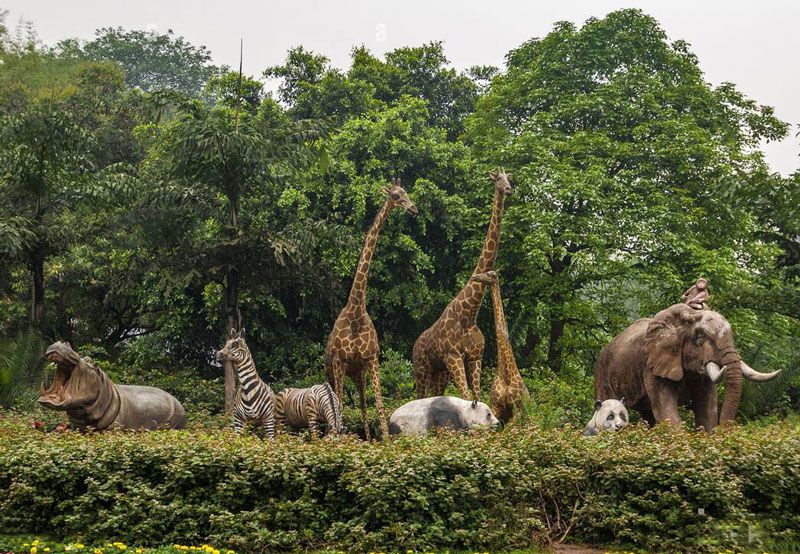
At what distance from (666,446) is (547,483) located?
1.39m

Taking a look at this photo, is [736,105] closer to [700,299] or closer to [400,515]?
[700,299]

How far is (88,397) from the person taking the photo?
1204 cm

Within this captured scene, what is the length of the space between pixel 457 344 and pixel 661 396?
3.35 meters

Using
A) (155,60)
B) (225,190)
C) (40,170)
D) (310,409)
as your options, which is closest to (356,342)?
(310,409)

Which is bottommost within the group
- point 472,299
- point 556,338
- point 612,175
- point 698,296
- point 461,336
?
point 461,336

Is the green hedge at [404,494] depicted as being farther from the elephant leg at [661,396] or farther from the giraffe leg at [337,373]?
the giraffe leg at [337,373]

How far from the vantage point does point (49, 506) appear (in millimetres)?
8977

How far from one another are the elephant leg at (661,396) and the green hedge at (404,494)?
2.99 metres

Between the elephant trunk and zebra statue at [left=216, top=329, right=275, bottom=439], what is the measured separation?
6672 mm

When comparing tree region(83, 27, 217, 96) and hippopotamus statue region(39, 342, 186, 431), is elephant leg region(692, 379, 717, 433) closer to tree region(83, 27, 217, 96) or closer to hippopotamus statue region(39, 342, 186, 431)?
hippopotamus statue region(39, 342, 186, 431)

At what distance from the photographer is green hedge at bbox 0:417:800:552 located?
27.7 ft

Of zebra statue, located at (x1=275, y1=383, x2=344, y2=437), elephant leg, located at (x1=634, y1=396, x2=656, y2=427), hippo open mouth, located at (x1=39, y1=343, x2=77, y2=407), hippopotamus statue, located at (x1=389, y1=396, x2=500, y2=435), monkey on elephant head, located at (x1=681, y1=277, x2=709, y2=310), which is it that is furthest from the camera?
elephant leg, located at (x1=634, y1=396, x2=656, y2=427)

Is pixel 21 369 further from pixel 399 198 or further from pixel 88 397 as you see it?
pixel 399 198

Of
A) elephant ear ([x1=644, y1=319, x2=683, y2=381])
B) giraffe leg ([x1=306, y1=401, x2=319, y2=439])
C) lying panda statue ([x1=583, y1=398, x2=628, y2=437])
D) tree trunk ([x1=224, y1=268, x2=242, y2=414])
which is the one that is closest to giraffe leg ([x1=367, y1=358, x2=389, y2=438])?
giraffe leg ([x1=306, y1=401, x2=319, y2=439])
